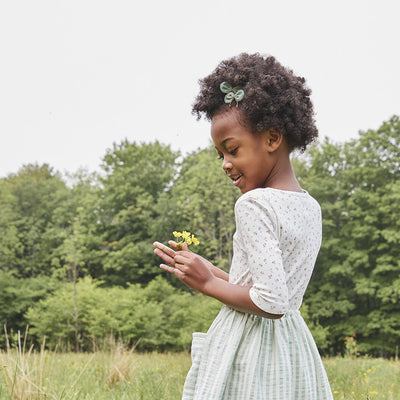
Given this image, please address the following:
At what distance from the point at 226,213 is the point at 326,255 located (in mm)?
6157

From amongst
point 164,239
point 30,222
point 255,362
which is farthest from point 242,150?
point 30,222

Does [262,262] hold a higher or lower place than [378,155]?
lower

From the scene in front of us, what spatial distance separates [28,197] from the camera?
2680cm

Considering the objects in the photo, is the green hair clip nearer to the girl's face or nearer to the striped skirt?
the girl's face

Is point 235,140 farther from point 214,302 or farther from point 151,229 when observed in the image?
point 151,229

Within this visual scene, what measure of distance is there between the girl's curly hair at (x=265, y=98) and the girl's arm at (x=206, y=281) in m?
0.47

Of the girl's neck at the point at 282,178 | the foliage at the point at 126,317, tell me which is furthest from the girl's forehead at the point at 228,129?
the foliage at the point at 126,317

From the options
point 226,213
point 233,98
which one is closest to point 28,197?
point 226,213

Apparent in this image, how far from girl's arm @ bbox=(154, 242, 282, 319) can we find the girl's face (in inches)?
12.5

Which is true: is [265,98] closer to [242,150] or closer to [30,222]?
[242,150]

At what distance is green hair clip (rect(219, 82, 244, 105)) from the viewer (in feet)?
5.21

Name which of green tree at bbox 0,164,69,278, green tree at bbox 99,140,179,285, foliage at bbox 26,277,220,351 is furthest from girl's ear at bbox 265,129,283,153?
green tree at bbox 0,164,69,278

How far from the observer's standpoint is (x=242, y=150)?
5.20ft

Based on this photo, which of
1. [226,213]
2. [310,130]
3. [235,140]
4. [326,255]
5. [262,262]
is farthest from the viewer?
[326,255]
